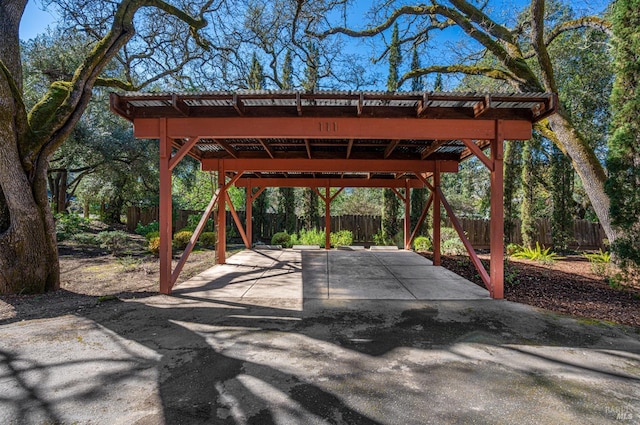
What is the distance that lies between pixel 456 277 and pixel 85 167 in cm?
1535

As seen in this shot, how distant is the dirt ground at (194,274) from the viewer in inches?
161

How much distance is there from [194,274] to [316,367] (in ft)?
15.4

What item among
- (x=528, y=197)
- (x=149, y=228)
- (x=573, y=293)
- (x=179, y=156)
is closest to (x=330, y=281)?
(x=179, y=156)

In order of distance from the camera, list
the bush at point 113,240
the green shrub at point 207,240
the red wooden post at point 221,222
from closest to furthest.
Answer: the red wooden post at point 221,222 < the bush at point 113,240 < the green shrub at point 207,240

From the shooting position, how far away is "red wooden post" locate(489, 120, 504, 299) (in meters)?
4.67

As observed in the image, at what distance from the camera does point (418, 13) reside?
756 centimetres

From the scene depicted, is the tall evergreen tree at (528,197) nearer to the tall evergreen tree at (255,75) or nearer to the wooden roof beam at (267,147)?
the wooden roof beam at (267,147)

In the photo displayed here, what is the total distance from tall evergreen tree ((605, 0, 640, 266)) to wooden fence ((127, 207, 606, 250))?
8554 mm

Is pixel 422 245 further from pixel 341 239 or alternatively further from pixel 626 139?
pixel 626 139

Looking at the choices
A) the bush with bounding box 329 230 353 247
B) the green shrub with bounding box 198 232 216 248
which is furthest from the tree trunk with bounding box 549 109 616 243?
the green shrub with bounding box 198 232 216 248

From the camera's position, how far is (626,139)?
5.18 metres

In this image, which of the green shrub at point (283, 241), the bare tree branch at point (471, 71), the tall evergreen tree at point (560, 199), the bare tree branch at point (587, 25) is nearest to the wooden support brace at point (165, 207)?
the bare tree branch at point (471, 71)

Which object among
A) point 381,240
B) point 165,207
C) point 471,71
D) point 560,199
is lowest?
point 381,240

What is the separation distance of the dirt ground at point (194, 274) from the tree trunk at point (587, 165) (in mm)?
1338
